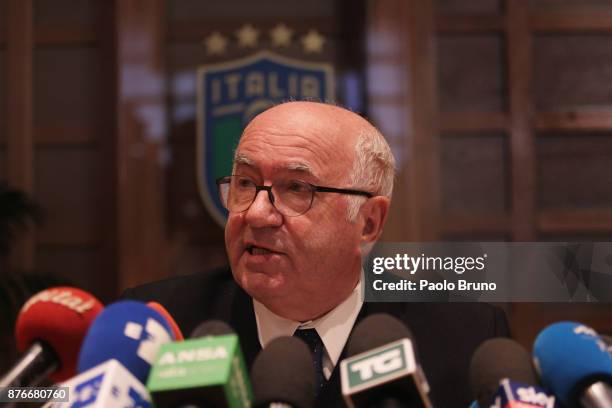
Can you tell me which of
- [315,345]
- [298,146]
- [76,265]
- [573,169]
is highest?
[298,146]

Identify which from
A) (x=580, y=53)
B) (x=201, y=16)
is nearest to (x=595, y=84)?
(x=580, y=53)

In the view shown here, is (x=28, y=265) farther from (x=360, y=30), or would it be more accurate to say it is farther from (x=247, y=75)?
(x=360, y=30)

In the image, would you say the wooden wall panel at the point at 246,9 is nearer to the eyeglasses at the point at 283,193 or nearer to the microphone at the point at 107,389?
the eyeglasses at the point at 283,193

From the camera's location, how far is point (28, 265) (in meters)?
3.05

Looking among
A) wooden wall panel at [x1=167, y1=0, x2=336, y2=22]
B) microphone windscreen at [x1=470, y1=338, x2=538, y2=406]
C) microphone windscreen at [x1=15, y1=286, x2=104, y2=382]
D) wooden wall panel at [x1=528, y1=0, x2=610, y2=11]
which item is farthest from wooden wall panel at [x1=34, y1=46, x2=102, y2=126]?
microphone windscreen at [x1=470, y1=338, x2=538, y2=406]

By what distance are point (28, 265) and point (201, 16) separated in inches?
51.3

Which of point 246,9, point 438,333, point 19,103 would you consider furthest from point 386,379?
point 19,103

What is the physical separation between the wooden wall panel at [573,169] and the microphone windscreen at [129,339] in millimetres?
2573

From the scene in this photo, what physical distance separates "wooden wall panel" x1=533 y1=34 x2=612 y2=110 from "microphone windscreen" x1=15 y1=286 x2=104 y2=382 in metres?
2.59

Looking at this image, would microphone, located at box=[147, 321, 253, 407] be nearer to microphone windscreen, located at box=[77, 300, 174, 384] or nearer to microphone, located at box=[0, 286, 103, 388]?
microphone windscreen, located at box=[77, 300, 174, 384]

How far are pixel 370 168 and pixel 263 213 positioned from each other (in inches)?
10.0

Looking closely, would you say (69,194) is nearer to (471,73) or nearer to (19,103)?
(19,103)

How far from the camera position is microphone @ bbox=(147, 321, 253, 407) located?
2.03 feet

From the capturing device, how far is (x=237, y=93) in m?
3.10
